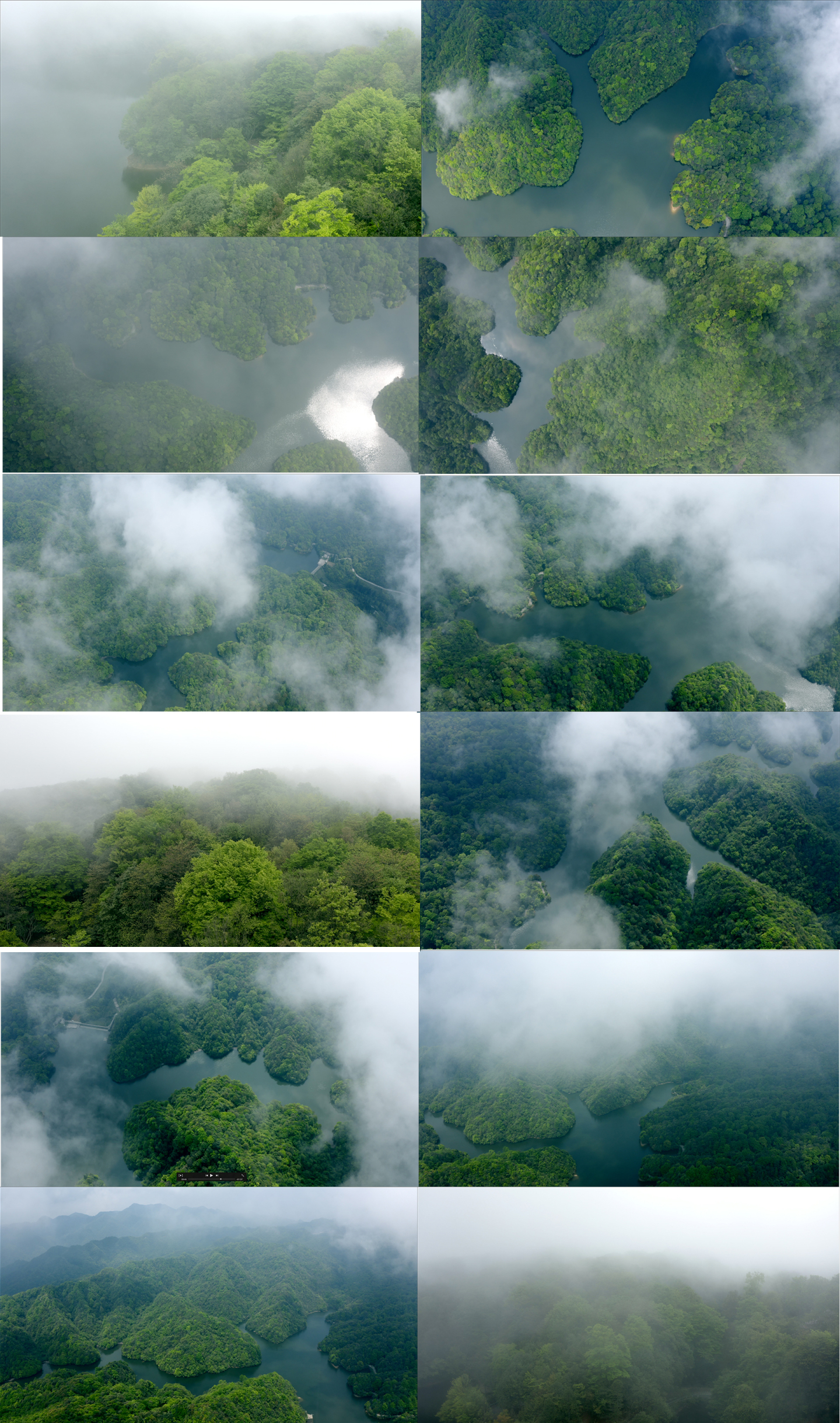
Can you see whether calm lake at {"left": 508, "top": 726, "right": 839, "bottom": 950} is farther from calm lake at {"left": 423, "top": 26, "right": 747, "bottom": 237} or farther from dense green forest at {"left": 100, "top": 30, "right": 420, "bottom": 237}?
dense green forest at {"left": 100, "top": 30, "right": 420, "bottom": 237}

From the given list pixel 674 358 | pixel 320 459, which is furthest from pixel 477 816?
pixel 674 358

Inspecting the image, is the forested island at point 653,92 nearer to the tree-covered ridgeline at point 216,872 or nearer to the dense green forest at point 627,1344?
the tree-covered ridgeline at point 216,872

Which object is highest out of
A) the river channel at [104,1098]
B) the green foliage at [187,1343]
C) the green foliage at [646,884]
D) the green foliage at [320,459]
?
the green foliage at [320,459]

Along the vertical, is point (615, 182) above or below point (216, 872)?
above

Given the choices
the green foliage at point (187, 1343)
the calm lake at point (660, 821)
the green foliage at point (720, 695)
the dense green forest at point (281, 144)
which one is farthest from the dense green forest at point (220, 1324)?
the dense green forest at point (281, 144)

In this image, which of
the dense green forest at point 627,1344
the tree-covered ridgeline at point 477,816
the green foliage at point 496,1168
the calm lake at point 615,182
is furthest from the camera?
the calm lake at point 615,182

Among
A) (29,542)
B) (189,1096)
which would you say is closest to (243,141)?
(29,542)

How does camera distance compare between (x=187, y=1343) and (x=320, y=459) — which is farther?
(x=320, y=459)

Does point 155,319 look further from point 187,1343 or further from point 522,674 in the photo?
point 187,1343
